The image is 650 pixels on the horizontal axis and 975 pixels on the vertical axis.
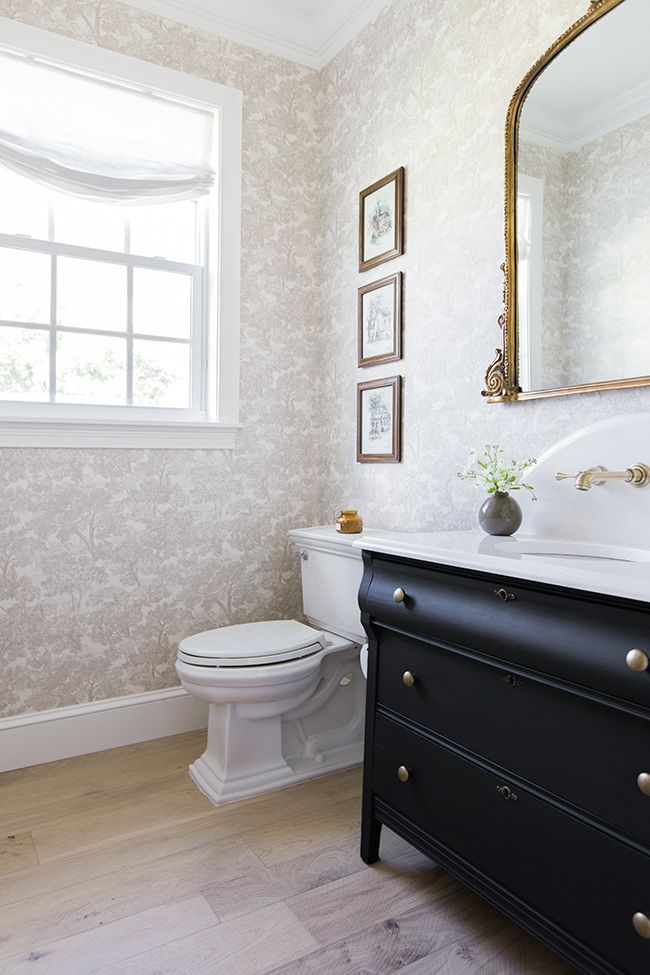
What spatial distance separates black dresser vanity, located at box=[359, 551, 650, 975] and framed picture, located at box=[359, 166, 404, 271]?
1318mm

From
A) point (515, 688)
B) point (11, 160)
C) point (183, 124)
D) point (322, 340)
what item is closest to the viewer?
point (515, 688)

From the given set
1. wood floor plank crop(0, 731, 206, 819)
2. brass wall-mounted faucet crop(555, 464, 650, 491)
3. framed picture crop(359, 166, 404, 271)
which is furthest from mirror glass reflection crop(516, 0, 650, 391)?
wood floor plank crop(0, 731, 206, 819)

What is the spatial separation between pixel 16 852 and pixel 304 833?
79 centimetres

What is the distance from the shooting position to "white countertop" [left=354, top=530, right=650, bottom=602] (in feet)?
3.67

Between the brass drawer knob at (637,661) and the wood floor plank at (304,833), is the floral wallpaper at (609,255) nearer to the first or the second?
the brass drawer knob at (637,661)

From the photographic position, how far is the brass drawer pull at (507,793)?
1.31 meters

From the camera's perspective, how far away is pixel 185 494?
2.63 metres

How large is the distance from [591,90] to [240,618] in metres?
2.13

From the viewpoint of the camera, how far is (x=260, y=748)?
7.17 ft

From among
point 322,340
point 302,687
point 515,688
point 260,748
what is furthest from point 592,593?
point 322,340

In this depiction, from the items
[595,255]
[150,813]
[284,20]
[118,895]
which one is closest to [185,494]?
[150,813]

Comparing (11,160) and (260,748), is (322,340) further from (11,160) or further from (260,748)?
(260,748)

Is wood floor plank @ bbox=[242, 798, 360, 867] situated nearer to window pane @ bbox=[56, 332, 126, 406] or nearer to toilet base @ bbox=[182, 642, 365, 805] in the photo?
toilet base @ bbox=[182, 642, 365, 805]

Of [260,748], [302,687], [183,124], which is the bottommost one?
[260,748]
